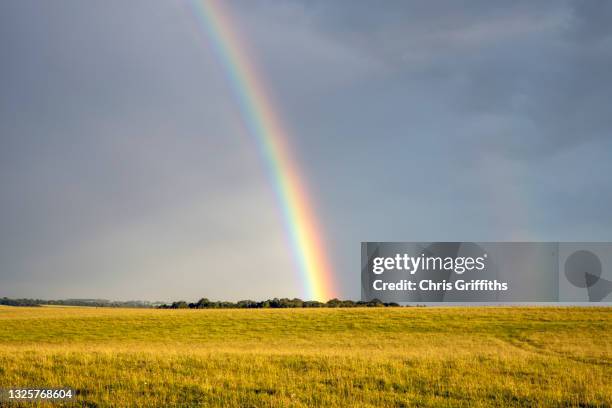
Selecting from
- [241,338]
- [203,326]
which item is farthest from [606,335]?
[203,326]

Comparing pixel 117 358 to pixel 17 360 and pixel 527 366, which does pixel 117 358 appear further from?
pixel 527 366

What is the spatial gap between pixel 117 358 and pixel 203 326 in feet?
134

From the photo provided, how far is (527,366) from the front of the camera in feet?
84.3

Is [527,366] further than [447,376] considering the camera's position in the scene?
Yes

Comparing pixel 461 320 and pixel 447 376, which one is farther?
pixel 461 320

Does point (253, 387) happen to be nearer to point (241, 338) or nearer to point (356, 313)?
point (241, 338)

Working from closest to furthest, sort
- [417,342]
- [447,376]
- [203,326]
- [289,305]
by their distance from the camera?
[447,376]
[417,342]
[203,326]
[289,305]

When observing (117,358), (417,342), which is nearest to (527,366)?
(117,358)

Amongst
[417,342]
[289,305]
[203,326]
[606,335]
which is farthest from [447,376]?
[289,305]

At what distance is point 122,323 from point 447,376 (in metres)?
51.5

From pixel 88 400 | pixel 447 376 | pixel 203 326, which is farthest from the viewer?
pixel 203 326

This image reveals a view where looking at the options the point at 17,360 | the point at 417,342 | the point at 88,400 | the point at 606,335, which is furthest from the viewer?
the point at 606,335

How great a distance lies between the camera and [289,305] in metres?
111

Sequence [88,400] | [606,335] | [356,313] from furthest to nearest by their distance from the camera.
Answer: [356,313] < [606,335] < [88,400]
